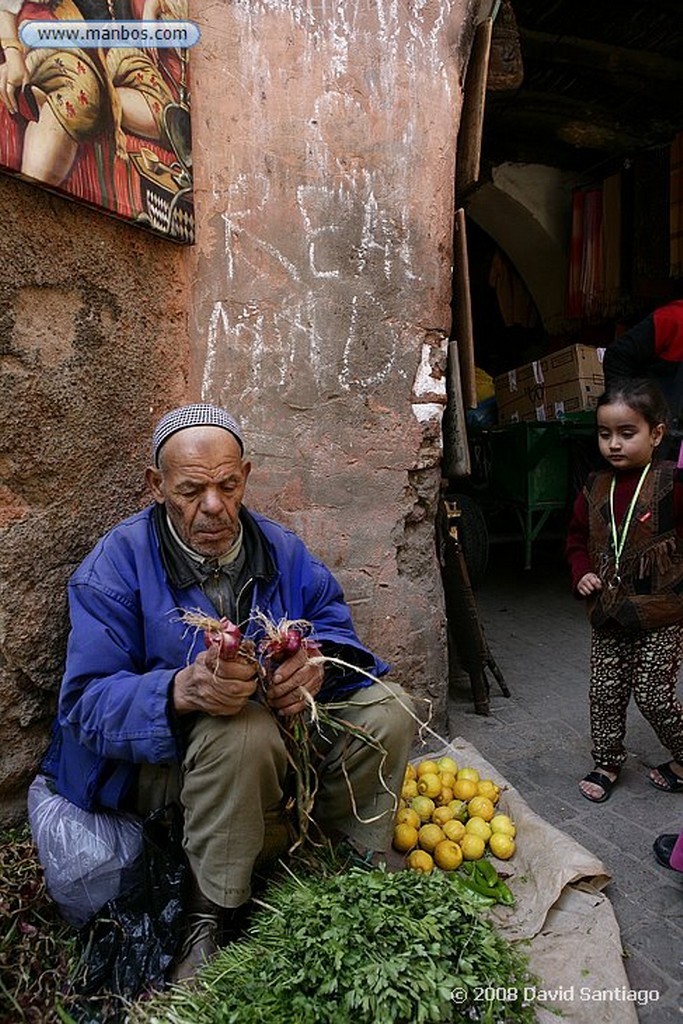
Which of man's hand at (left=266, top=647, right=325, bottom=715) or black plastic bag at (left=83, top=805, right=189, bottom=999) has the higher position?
man's hand at (left=266, top=647, right=325, bottom=715)

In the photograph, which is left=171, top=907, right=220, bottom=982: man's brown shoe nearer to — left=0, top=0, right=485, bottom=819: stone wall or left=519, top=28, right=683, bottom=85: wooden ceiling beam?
left=0, top=0, right=485, bottom=819: stone wall

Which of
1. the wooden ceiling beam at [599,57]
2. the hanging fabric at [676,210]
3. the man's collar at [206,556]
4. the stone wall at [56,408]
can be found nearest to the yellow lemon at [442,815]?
the man's collar at [206,556]

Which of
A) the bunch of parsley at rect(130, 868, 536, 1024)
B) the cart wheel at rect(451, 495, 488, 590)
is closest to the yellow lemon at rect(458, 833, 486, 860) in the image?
the bunch of parsley at rect(130, 868, 536, 1024)

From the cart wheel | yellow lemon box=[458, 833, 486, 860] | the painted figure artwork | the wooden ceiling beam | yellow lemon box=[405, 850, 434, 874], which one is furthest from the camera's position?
the wooden ceiling beam

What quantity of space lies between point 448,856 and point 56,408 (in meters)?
1.92

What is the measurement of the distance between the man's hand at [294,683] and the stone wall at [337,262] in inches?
38.5

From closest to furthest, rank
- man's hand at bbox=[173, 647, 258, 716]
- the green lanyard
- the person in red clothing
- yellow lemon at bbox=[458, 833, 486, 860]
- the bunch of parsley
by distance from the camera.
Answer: the bunch of parsley, man's hand at bbox=[173, 647, 258, 716], yellow lemon at bbox=[458, 833, 486, 860], the green lanyard, the person in red clothing

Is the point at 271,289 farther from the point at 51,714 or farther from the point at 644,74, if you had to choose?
the point at 644,74

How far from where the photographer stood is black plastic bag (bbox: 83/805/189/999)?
181 centimetres

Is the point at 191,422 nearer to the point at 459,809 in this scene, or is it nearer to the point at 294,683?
the point at 294,683

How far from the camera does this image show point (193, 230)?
248 cm

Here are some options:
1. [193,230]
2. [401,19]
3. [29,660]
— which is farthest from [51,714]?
[401,19]

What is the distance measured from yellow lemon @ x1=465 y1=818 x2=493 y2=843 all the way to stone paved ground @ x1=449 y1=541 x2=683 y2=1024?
1.31ft

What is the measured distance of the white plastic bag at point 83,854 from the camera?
194cm
